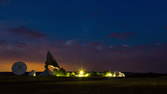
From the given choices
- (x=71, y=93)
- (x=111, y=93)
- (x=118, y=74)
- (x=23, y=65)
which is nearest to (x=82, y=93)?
(x=71, y=93)

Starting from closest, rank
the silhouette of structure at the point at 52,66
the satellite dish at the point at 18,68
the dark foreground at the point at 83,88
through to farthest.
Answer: the dark foreground at the point at 83,88, the satellite dish at the point at 18,68, the silhouette of structure at the point at 52,66

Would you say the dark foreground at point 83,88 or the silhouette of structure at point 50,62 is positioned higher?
the silhouette of structure at point 50,62

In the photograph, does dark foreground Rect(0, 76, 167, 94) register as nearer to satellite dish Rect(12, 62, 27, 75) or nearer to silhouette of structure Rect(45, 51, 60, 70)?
satellite dish Rect(12, 62, 27, 75)

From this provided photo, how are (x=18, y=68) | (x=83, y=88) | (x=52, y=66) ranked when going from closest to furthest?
(x=83, y=88) < (x=18, y=68) < (x=52, y=66)

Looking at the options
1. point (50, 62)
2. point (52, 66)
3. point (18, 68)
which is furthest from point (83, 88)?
point (50, 62)

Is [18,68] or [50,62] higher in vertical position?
[50,62]

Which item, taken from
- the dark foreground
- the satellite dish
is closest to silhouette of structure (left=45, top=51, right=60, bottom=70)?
the satellite dish

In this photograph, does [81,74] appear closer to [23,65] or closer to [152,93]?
[23,65]

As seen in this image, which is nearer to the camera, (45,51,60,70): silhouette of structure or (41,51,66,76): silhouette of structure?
(41,51,66,76): silhouette of structure

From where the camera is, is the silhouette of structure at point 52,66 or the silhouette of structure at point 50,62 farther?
the silhouette of structure at point 50,62

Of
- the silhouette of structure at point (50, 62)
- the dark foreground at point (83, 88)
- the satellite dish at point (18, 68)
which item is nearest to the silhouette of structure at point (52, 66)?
the silhouette of structure at point (50, 62)

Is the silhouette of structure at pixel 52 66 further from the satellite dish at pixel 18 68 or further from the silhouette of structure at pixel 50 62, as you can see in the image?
the satellite dish at pixel 18 68

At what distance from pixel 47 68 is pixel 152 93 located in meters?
81.0

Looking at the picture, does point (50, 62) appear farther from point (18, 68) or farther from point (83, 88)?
point (83, 88)
